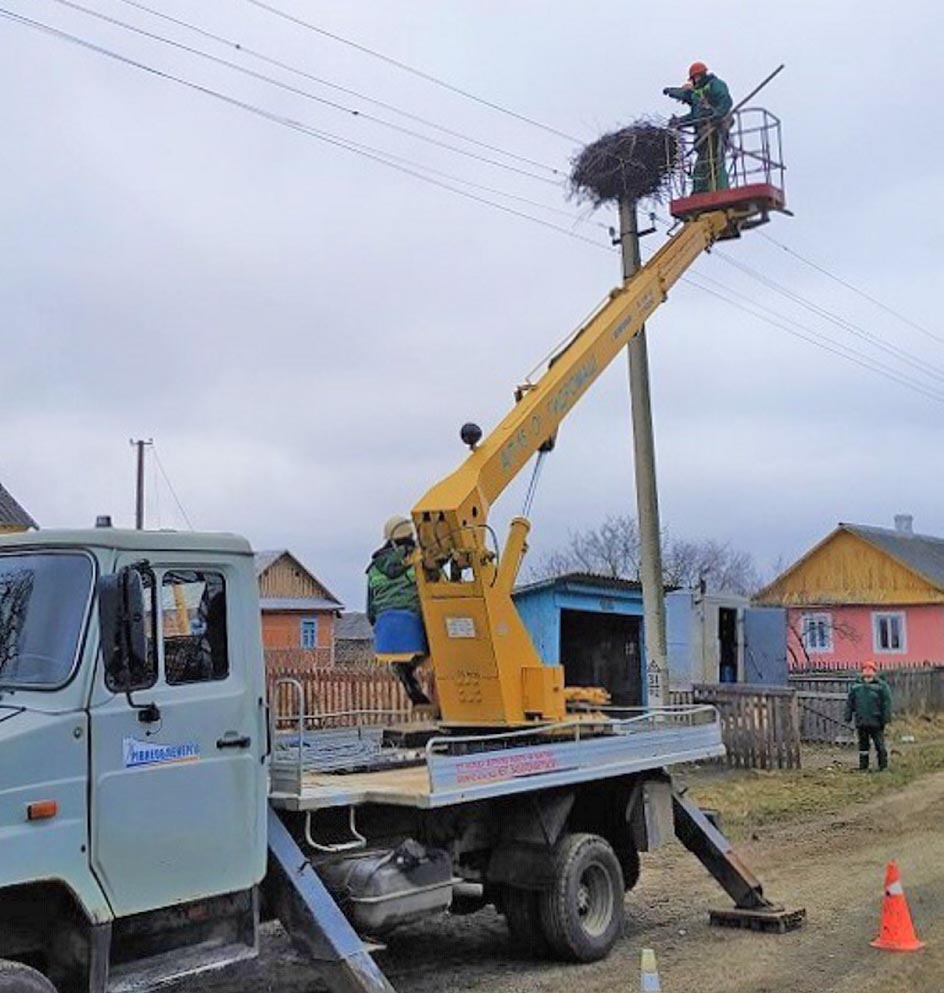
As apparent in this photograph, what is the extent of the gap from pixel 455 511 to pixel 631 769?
7.03ft

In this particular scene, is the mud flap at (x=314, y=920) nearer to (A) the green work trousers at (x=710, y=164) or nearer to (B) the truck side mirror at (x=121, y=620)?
(B) the truck side mirror at (x=121, y=620)

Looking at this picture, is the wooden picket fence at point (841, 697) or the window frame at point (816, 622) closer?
the wooden picket fence at point (841, 697)

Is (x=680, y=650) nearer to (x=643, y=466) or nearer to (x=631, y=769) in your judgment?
(x=643, y=466)

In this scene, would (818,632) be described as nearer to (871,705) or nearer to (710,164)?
(871,705)

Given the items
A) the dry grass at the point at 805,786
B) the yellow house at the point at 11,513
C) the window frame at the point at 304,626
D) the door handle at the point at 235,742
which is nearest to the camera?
the door handle at the point at 235,742

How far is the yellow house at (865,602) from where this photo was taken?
144 ft

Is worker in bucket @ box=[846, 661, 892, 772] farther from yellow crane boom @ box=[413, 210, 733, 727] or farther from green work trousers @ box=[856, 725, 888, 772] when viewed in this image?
yellow crane boom @ box=[413, 210, 733, 727]

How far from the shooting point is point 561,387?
1103 centimetres

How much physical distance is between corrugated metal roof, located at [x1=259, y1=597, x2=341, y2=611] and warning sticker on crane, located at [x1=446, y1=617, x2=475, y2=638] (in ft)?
149

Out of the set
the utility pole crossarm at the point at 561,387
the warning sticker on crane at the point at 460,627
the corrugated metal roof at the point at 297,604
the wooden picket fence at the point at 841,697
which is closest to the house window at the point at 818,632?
the wooden picket fence at the point at 841,697

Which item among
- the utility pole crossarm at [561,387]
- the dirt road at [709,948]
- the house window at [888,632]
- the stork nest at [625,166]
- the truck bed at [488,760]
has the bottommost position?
the dirt road at [709,948]

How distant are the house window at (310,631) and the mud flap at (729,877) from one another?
49587mm

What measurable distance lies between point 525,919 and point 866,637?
38.4 meters

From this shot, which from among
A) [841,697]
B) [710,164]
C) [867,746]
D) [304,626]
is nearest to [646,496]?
[867,746]
